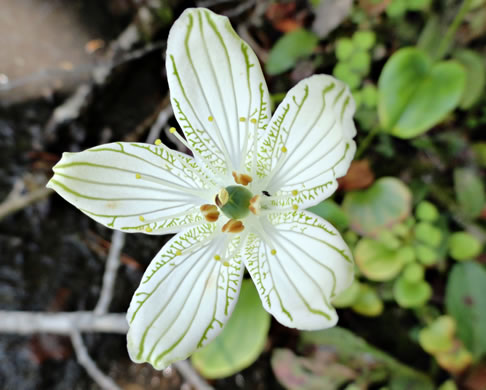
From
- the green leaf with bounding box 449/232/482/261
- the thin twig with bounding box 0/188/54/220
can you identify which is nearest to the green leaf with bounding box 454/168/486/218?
the green leaf with bounding box 449/232/482/261

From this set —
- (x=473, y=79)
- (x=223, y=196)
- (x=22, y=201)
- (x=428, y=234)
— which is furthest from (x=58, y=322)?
(x=473, y=79)

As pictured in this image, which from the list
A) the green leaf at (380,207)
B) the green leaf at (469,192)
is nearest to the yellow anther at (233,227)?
the green leaf at (380,207)

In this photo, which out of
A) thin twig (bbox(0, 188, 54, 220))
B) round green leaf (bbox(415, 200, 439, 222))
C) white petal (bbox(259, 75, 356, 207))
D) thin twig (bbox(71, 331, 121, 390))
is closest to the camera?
white petal (bbox(259, 75, 356, 207))

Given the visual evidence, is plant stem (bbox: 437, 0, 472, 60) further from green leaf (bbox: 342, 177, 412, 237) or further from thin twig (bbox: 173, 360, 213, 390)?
thin twig (bbox: 173, 360, 213, 390)

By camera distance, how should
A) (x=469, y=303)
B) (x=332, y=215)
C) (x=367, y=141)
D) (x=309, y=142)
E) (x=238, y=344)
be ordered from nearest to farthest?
(x=309, y=142)
(x=332, y=215)
(x=238, y=344)
(x=469, y=303)
(x=367, y=141)

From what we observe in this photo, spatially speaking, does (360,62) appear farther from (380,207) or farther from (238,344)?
(238,344)

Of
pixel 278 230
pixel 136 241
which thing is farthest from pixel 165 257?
pixel 136 241

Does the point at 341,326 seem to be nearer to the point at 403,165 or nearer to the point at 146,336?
the point at 403,165
